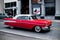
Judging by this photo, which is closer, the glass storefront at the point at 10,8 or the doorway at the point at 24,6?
the doorway at the point at 24,6

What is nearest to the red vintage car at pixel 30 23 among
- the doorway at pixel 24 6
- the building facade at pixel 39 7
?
the building facade at pixel 39 7

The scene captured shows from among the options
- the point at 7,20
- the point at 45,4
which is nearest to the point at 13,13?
the point at 45,4

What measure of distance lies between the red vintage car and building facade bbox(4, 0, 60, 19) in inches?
754

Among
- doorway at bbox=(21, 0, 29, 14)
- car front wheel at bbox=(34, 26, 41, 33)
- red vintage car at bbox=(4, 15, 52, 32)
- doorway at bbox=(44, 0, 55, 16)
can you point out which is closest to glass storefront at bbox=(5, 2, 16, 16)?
doorway at bbox=(21, 0, 29, 14)

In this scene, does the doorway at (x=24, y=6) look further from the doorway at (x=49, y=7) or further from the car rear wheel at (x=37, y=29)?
the car rear wheel at (x=37, y=29)

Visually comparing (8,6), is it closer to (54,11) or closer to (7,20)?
(54,11)

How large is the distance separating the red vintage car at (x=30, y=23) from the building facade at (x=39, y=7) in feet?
62.8

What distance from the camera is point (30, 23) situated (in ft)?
45.8

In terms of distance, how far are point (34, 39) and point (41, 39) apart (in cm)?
46

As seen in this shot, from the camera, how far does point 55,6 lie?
3447cm

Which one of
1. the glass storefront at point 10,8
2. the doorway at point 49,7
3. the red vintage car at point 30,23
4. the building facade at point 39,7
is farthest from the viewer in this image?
the glass storefront at point 10,8

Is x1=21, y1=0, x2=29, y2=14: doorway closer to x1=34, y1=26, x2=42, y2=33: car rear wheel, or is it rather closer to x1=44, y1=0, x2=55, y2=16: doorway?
x1=44, y1=0, x2=55, y2=16: doorway

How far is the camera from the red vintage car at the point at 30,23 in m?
13.3

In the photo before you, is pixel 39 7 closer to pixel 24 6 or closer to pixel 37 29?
pixel 24 6
